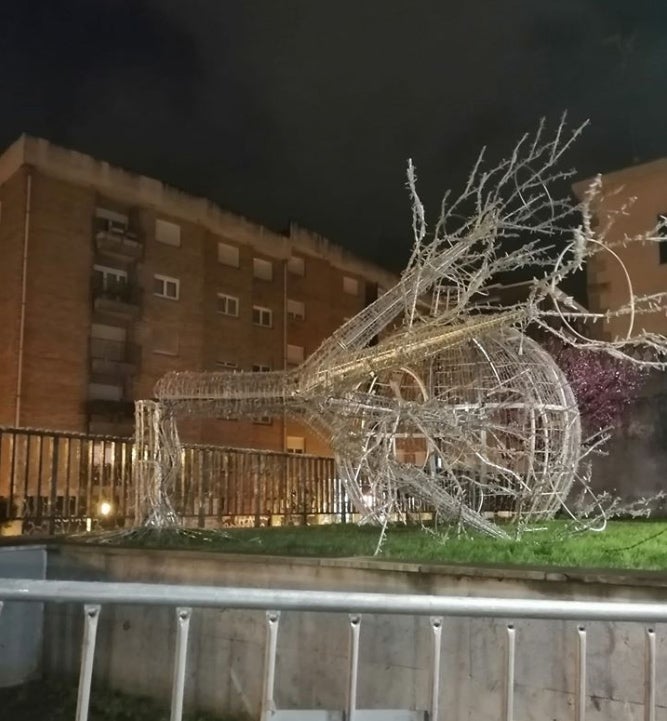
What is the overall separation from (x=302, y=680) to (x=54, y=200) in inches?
812

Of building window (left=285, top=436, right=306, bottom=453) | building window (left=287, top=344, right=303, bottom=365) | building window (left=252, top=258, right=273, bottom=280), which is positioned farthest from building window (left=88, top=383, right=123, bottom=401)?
building window (left=287, top=344, right=303, bottom=365)

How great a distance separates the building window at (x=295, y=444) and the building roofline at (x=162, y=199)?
22.7 feet

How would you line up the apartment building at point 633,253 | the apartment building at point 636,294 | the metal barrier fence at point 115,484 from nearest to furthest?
the metal barrier fence at point 115,484 < the apartment building at point 636,294 < the apartment building at point 633,253

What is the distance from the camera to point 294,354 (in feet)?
107

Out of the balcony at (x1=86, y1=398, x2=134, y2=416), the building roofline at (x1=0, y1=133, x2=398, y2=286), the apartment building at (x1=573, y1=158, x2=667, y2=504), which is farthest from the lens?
the balcony at (x1=86, y1=398, x2=134, y2=416)

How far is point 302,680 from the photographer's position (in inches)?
239

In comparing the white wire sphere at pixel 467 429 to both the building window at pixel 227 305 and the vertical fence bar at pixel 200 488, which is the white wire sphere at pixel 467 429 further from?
the building window at pixel 227 305

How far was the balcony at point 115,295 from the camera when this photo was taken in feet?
81.8

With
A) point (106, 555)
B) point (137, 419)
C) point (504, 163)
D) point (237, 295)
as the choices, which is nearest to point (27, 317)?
point (237, 295)

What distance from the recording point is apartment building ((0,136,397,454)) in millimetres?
23094

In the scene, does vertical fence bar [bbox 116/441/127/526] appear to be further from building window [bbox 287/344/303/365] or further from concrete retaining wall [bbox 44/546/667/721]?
building window [bbox 287/344/303/365]

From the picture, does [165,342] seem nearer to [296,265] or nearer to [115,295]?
[115,295]

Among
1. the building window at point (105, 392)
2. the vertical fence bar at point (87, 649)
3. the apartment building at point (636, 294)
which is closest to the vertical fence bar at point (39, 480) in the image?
the vertical fence bar at point (87, 649)

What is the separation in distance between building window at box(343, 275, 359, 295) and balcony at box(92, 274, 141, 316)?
1083 cm
